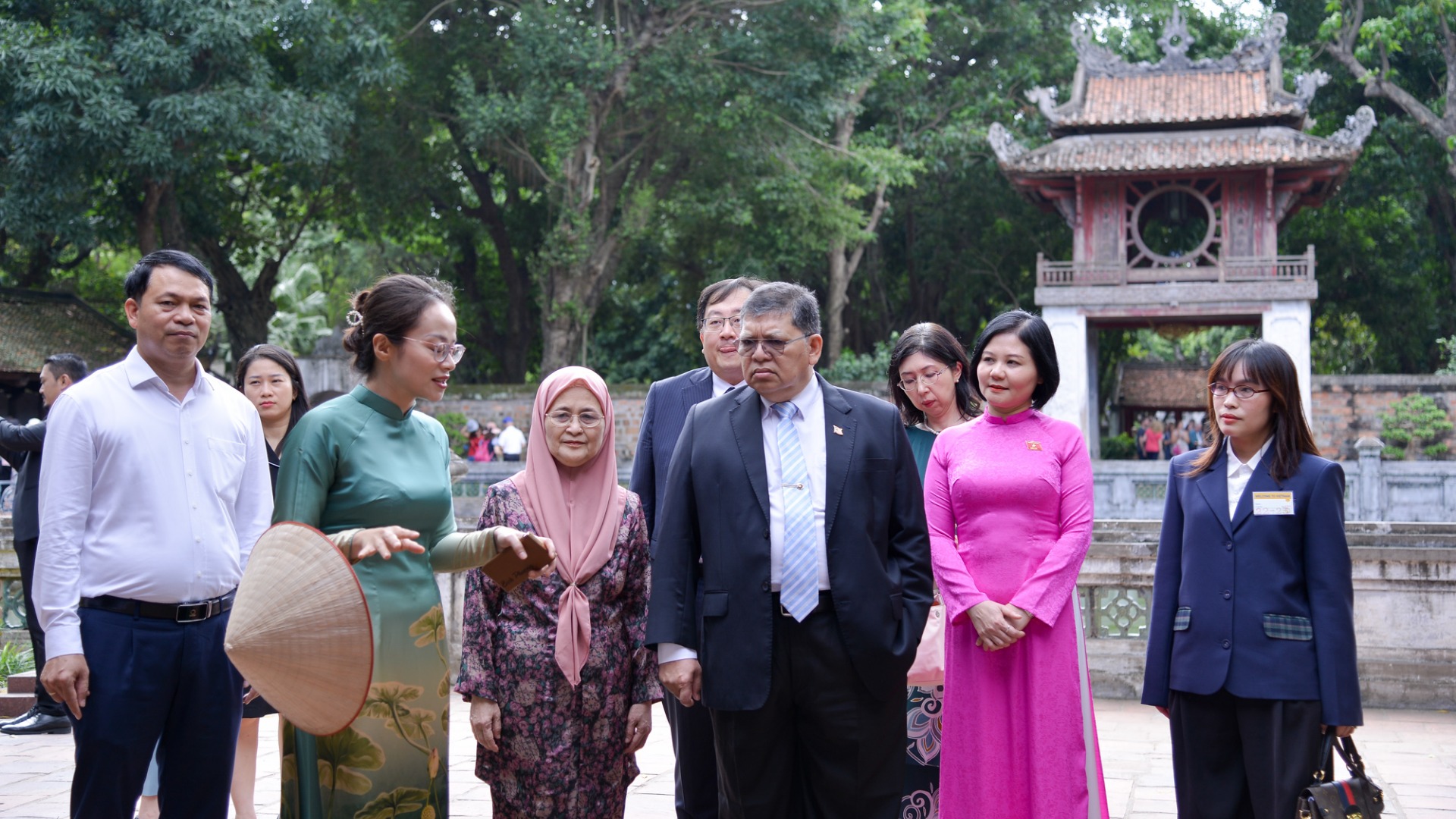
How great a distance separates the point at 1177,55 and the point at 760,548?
2145 centimetres

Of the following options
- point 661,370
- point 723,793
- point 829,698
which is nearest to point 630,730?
point 723,793

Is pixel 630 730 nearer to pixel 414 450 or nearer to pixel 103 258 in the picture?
pixel 414 450

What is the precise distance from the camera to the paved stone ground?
4.73m

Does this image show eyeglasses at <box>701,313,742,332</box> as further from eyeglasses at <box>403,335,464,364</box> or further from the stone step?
the stone step

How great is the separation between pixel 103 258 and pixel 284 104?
11.2 metres

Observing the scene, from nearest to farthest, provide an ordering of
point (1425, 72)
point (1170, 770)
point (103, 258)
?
1. point (1170, 770)
2. point (1425, 72)
3. point (103, 258)

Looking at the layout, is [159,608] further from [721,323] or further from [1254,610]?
[1254,610]

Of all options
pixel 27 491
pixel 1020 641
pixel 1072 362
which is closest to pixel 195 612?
pixel 1020 641

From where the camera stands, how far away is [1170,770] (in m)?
5.34

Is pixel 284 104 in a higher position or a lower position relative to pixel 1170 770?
higher

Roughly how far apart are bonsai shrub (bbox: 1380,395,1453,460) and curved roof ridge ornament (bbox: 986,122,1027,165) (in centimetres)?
737

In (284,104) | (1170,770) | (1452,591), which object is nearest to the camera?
(1170,770)

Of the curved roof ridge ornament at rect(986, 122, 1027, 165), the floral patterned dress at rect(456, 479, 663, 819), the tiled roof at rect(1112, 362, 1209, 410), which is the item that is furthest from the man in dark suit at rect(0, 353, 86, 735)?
the tiled roof at rect(1112, 362, 1209, 410)

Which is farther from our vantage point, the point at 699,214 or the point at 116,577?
the point at 699,214
